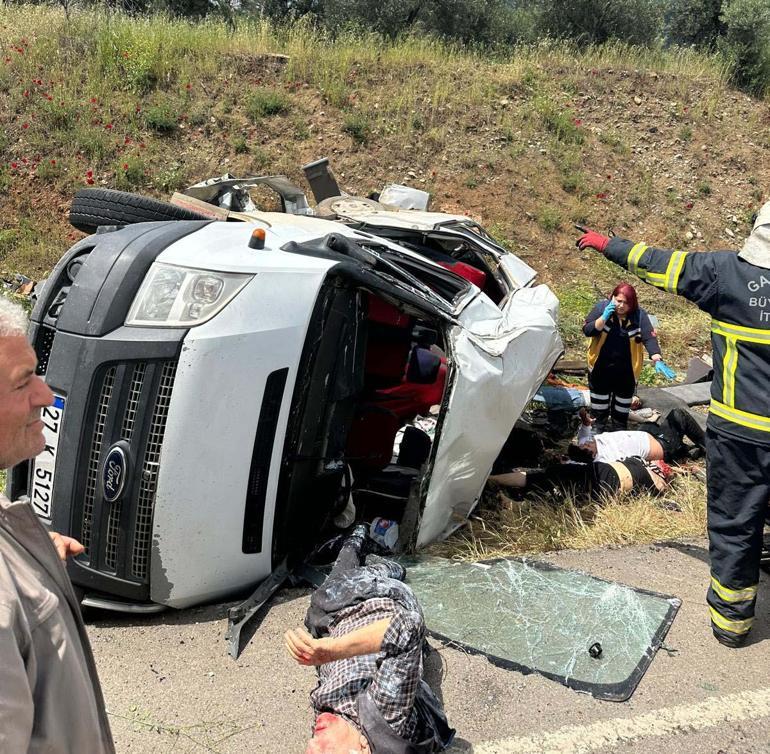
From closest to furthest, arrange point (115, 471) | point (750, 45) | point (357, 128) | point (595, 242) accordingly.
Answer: point (115, 471)
point (595, 242)
point (357, 128)
point (750, 45)

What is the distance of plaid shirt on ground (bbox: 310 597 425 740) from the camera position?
242 centimetres

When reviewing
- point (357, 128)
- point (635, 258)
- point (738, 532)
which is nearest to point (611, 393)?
point (635, 258)

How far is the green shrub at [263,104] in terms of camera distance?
482 inches

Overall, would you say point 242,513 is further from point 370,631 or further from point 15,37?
point 15,37

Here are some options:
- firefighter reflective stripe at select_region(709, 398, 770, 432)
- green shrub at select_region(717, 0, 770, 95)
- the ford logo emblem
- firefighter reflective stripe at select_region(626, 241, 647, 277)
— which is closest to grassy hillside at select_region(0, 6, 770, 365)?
green shrub at select_region(717, 0, 770, 95)

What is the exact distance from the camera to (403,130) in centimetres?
1309

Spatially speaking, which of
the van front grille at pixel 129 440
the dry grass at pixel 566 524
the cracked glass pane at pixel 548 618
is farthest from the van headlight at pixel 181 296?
the dry grass at pixel 566 524

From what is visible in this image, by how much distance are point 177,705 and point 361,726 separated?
844 mm

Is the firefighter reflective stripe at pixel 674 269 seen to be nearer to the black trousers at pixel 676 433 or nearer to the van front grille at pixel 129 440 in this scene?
the van front grille at pixel 129 440

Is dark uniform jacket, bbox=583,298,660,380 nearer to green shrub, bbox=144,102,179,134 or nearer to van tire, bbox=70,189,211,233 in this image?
van tire, bbox=70,189,211,233

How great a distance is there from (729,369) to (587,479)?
167cm

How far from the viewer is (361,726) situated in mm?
2385

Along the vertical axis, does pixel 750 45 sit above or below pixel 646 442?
above

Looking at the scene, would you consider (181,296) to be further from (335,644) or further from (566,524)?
(566,524)
